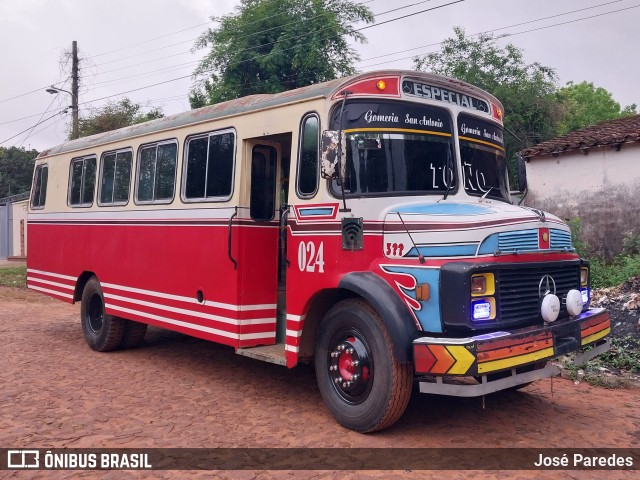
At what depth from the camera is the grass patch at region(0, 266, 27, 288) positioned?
1784cm

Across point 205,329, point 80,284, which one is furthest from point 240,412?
point 80,284

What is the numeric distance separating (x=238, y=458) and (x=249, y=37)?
630 inches

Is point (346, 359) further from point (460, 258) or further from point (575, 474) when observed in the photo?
point (575, 474)

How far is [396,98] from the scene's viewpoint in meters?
5.23

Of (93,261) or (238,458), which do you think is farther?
(93,261)

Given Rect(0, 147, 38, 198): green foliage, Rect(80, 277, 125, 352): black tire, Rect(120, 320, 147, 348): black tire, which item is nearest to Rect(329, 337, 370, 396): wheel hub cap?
Rect(120, 320, 147, 348): black tire

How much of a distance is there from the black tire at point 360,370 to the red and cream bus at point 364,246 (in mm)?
14

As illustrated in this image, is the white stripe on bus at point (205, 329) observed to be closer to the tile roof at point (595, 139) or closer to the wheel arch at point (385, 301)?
the wheel arch at point (385, 301)

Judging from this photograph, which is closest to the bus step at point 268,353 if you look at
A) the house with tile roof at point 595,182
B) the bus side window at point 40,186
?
the bus side window at point 40,186

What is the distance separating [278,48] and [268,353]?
1404 centimetres

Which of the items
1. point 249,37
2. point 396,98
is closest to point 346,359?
point 396,98

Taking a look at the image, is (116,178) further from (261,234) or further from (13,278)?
(13,278)

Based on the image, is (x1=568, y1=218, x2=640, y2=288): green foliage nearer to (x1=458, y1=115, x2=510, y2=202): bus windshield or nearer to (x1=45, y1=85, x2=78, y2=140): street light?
(x1=458, y1=115, x2=510, y2=202): bus windshield

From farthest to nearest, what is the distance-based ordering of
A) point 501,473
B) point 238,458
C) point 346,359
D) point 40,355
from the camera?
point 40,355 → point 346,359 → point 238,458 → point 501,473
